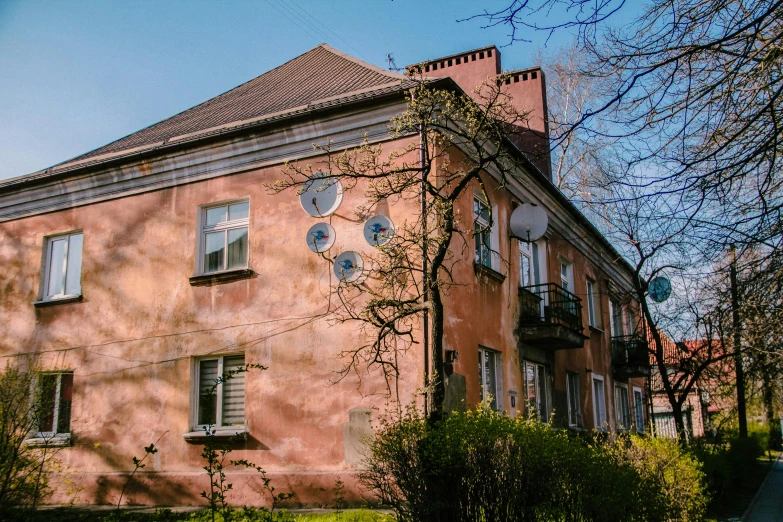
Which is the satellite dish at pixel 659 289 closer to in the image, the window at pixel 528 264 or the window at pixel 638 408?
the window at pixel 528 264

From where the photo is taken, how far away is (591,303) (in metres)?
21.5

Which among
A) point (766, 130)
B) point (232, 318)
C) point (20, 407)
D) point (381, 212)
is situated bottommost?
point (20, 407)

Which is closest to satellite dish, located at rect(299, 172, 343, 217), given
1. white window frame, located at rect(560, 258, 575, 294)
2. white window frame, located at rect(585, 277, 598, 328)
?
white window frame, located at rect(560, 258, 575, 294)

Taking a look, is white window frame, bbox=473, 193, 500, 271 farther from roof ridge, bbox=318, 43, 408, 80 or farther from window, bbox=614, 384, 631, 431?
window, bbox=614, 384, 631, 431

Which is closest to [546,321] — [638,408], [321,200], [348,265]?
[348,265]

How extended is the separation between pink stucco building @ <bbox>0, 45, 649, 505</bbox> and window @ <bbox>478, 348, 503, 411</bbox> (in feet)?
0.16

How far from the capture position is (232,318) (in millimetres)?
12812

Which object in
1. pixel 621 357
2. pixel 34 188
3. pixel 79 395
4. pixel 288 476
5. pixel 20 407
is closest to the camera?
pixel 20 407

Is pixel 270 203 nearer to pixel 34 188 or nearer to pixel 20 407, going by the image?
pixel 20 407

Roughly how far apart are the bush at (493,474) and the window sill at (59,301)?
31.8 ft

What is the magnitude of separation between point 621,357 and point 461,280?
12636 mm

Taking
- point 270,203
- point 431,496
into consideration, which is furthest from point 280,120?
point 431,496

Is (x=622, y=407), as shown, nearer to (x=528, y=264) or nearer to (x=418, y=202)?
(x=528, y=264)

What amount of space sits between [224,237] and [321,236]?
259 cm
